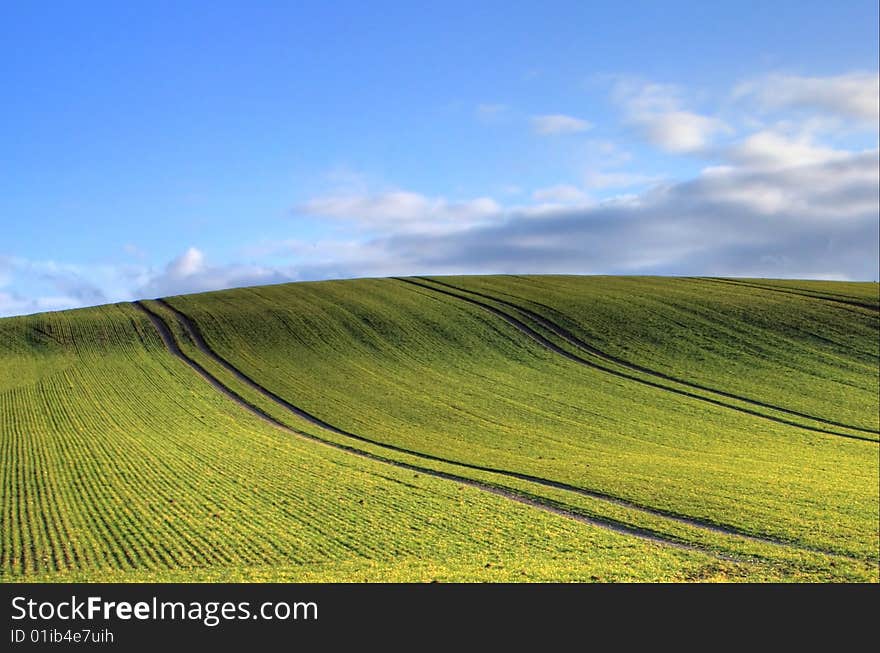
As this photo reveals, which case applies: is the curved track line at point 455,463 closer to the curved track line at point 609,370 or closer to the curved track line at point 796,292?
the curved track line at point 609,370

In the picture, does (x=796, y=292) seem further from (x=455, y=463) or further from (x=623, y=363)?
(x=455, y=463)

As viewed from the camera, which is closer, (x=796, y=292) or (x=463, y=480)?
(x=463, y=480)

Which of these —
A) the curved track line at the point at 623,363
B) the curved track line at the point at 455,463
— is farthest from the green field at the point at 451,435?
the curved track line at the point at 623,363

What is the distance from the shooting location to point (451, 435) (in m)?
47.2

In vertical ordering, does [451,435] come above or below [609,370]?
below

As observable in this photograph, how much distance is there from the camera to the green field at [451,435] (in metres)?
24.9

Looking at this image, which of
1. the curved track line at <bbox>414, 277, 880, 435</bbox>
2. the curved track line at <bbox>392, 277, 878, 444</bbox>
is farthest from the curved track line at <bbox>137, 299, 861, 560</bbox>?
the curved track line at <bbox>414, 277, 880, 435</bbox>

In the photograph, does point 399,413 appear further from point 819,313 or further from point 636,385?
→ point 819,313

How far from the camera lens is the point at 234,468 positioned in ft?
125

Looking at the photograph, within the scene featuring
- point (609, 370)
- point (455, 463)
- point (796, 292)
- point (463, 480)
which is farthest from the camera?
point (796, 292)

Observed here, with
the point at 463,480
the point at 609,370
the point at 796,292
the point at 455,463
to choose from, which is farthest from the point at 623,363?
the point at 796,292
